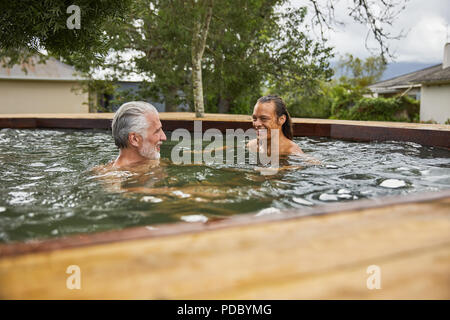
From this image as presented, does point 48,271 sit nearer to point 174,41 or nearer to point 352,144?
point 352,144

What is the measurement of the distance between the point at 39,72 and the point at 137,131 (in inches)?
676

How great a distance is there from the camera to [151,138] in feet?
11.3

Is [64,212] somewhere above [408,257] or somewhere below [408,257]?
below

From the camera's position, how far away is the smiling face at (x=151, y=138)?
3414 millimetres

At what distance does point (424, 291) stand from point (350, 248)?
232 mm

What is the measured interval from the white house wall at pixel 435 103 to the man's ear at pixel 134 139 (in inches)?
681

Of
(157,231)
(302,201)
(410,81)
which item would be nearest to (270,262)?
(157,231)

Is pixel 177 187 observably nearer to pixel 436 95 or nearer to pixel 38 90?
pixel 38 90

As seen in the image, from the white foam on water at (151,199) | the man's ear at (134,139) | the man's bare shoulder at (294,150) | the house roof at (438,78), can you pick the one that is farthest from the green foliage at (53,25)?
the house roof at (438,78)

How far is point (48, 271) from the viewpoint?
0.84 metres

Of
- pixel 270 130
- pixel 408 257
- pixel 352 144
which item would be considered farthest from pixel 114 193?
pixel 352 144

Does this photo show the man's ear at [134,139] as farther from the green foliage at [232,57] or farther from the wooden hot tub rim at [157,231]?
the green foliage at [232,57]

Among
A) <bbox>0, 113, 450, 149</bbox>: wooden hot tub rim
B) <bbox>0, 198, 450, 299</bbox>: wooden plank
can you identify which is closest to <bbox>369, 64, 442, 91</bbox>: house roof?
<bbox>0, 113, 450, 149</bbox>: wooden hot tub rim

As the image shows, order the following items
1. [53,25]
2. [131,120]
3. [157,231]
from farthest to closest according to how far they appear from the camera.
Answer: [53,25] < [131,120] < [157,231]
